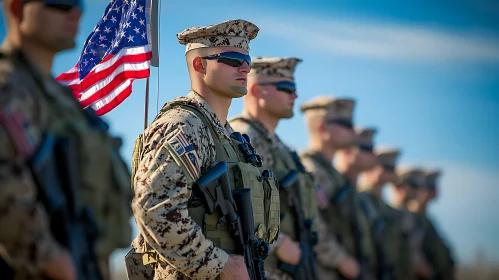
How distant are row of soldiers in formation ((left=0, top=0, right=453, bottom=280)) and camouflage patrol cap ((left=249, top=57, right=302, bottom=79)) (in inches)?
0.5

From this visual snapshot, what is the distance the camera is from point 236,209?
5.94m

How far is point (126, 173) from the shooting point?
461cm

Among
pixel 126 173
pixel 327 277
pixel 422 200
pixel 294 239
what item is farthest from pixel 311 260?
pixel 422 200

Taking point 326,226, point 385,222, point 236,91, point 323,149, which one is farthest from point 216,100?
point 385,222

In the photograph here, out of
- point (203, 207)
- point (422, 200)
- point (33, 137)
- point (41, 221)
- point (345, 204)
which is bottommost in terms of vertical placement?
point (422, 200)

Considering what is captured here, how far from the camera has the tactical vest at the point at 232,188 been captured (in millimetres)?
5848

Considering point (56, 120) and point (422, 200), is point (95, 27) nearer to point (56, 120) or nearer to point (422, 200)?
point (56, 120)

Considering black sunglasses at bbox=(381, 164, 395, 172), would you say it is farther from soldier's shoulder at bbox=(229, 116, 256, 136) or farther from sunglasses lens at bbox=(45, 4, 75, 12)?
sunglasses lens at bbox=(45, 4, 75, 12)

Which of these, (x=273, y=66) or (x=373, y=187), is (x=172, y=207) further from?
(x=373, y=187)

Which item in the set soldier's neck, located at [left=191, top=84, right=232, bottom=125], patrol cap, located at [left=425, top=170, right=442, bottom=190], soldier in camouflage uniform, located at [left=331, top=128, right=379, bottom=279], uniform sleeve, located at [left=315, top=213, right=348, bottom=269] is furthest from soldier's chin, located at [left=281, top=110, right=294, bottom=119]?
patrol cap, located at [left=425, top=170, right=442, bottom=190]

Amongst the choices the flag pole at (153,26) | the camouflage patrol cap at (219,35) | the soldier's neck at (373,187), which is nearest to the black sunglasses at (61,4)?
the camouflage patrol cap at (219,35)

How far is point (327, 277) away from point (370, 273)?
5.92 ft

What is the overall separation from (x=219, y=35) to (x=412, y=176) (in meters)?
9.63

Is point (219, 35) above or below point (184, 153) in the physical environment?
above
